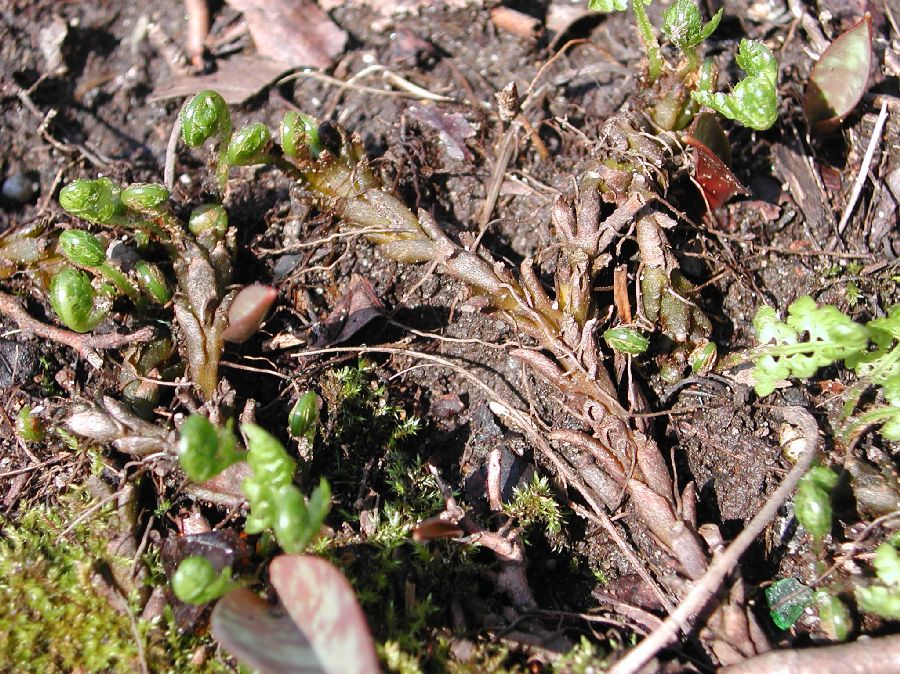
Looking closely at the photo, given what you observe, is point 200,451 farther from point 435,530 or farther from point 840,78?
point 840,78

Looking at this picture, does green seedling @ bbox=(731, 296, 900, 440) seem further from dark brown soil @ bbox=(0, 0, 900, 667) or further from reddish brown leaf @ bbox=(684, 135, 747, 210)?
reddish brown leaf @ bbox=(684, 135, 747, 210)

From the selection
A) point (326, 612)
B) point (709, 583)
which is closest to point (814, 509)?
point (709, 583)

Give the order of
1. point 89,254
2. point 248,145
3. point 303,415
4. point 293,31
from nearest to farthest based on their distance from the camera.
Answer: point 303,415
point 89,254
point 248,145
point 293,31

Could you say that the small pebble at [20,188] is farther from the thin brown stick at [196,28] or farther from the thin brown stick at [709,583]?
the thin brown stick at [709,583]

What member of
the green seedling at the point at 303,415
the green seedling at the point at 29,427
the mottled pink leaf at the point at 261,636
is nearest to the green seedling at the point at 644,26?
the green seedling at the point at 303,415

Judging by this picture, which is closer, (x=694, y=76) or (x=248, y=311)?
(x=248, y=311)

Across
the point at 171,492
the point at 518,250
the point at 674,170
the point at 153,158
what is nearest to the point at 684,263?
the point at 674,170

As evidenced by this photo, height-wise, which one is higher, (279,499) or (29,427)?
(279,499)

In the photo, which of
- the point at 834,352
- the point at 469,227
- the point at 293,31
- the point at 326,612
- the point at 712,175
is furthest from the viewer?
the point at 293,31
